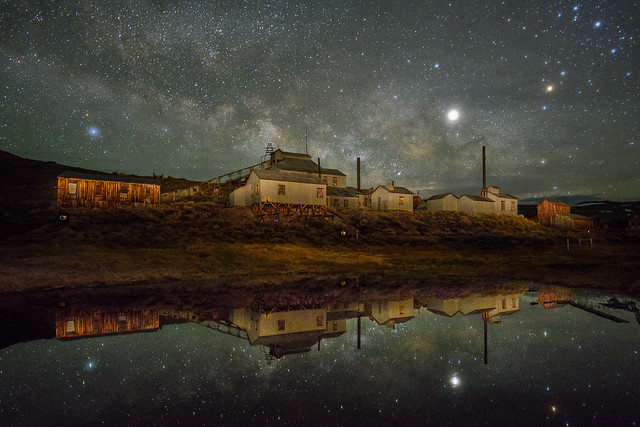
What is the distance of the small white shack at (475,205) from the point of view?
6494 cm

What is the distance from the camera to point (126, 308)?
1275 cm

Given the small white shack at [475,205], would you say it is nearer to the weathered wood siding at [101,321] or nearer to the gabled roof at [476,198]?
the gabled roof at [476,198]

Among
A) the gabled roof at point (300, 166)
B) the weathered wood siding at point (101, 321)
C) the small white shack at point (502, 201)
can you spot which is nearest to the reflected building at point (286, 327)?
the weathered wood siding at point (101, 321)

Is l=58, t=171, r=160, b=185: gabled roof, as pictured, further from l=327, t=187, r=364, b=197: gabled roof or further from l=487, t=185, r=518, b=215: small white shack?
l=487, t=185, r=518, b=215: small white shack

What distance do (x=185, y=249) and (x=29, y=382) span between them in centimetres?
2129

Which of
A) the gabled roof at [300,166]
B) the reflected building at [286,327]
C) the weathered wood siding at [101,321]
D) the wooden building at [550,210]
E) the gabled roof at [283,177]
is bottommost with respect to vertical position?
the reflected building at [286,327]

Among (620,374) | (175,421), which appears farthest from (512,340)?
(175,421)

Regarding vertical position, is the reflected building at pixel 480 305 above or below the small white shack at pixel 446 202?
below

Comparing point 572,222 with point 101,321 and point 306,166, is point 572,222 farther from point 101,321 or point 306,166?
point 101,321

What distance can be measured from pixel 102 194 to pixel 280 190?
24.2 m

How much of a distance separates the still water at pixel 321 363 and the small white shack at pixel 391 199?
4865cm

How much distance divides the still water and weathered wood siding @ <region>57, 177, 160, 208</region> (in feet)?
120

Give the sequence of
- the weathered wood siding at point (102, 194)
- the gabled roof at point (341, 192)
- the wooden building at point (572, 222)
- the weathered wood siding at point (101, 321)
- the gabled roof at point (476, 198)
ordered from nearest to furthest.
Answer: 1. the weathered wood siding at point (101, 321)
2. the weathered wood siding at point (102, 194)
3. the gabled roof at point (341, 192)
4. the wooden building at point (572, 222)
5. the gabled roof at point (476, 198)

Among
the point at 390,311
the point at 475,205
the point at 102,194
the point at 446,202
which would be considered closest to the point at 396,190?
the point at 446,202
